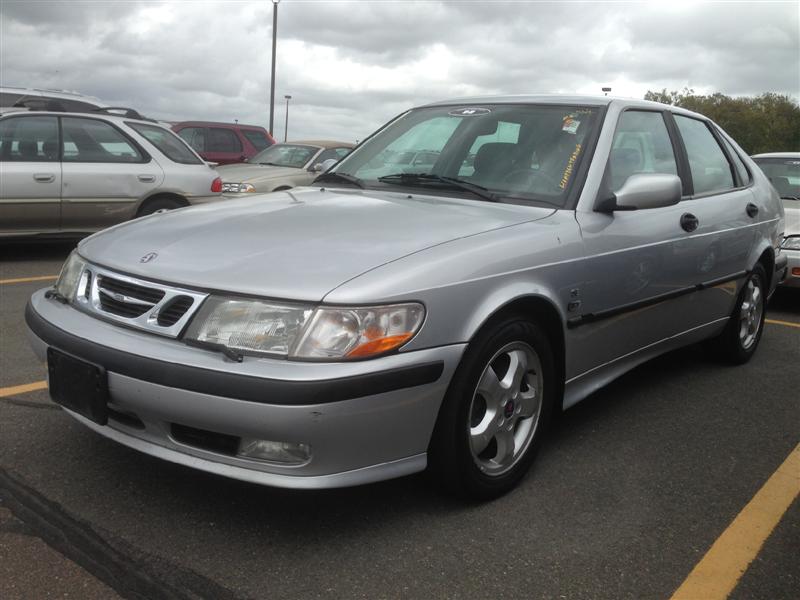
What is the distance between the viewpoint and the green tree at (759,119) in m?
57.0

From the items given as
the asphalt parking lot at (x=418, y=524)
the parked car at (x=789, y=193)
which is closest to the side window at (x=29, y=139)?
the asphalt parking lot at (x=418, y=524)

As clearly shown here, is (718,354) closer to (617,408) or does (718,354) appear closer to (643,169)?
(617,408)

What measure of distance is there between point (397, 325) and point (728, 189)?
2980 mm

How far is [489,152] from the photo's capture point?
365cm

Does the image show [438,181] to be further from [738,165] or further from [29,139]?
[29,139]

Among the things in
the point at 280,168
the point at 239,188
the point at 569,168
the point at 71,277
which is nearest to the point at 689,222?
the point at 569,168

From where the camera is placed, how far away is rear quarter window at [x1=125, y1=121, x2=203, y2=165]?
8406 millimetres

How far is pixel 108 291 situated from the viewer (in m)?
2.71

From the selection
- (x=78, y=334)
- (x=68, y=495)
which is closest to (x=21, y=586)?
(x=68, y=495)

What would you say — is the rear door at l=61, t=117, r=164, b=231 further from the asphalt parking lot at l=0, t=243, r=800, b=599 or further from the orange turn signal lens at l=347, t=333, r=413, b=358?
the orange turn signal lens at l=347, t=333, r=413, b=358

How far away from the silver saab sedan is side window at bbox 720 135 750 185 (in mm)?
976

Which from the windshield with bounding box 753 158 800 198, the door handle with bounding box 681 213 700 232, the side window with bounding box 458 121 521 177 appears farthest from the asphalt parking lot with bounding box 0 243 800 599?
the windshield with bounding box 753 158 800 198

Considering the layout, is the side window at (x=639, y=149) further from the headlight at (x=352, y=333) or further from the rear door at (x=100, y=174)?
the rear door at (x=100, y=174)

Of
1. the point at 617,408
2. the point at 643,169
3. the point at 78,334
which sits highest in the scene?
the point at 643,169
